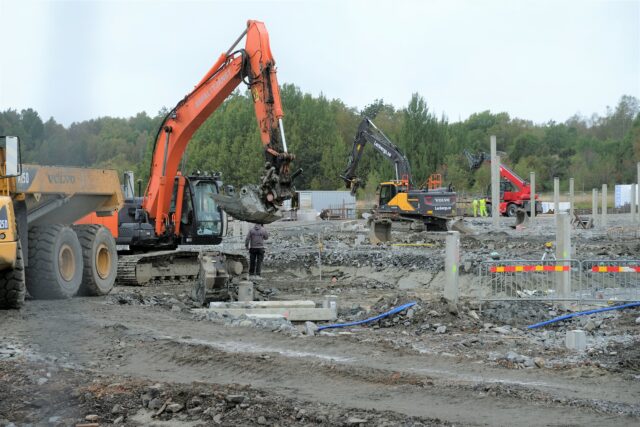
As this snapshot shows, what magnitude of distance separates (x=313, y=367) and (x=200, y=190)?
10.3m

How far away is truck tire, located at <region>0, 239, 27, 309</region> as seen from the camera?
33.1ft

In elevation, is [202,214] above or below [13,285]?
above

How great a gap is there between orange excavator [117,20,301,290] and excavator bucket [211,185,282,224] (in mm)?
17

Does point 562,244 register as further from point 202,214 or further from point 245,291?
point 202,214

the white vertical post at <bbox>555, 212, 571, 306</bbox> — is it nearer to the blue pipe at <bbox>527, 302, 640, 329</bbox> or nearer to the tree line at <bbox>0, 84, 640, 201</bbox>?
the blue pipe at <bbox>527, 302, 640, 329</bbox>

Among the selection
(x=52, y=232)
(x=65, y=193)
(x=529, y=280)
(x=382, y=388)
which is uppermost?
(x=65, y=193)

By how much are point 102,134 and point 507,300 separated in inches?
375

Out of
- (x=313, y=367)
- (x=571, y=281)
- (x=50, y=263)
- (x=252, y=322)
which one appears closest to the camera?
(x=313, y=367)

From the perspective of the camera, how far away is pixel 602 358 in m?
8.84

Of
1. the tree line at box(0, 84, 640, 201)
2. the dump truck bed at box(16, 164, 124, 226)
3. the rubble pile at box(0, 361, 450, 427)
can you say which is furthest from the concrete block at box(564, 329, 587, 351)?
the tree line at box(0, 84, 640, 201)

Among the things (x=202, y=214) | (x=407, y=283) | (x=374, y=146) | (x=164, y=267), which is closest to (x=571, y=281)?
(x=407, y=283)

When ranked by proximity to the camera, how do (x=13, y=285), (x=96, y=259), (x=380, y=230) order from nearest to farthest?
(x=13, y=285) < (x=96, y=259) < (x=380, y=230)

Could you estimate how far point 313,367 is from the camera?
7.95 metres

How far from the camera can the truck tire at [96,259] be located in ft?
41.6
